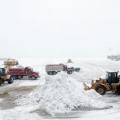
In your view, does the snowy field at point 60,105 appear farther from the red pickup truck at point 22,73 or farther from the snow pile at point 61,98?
the red pickup truck at point 22,73

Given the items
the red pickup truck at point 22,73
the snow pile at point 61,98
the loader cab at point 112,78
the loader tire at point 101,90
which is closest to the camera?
the snow pile at point 61,98

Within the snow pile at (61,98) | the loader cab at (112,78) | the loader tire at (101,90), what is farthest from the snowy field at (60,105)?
the loader cab at (112,78)

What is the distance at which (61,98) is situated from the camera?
24.1 m

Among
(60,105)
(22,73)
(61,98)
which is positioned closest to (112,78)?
(61,98)

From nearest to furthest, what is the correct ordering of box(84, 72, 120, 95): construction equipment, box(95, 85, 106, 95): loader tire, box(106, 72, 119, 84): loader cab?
box(84, 72, 120, 95): construction equipment < box(95, 85, 106, 95): loader tire < box(106, 72, 119, 84): loader cab

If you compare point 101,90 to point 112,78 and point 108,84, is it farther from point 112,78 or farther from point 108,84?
point 112,78

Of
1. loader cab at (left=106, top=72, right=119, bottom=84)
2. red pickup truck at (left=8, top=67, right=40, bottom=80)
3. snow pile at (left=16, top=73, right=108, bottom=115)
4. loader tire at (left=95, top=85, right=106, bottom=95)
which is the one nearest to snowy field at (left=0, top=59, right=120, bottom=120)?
snow pile at (left=16, top=73, right=108, bottom=115)

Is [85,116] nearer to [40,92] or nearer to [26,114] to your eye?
[26,114]

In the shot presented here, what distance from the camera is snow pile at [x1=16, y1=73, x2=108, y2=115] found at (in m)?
23.1

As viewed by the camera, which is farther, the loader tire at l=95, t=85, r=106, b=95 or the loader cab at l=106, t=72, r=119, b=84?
the loader cab at l=106, t=72, r=119, b=84

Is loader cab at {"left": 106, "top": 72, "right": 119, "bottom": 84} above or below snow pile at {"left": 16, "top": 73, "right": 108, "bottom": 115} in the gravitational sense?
above

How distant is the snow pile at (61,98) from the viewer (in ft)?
75.7

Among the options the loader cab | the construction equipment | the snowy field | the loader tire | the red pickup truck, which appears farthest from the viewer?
the red pickup truck

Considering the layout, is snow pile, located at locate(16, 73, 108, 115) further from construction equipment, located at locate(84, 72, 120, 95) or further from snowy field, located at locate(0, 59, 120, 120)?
construction equipment, located at locate(84, 72, 120, 95)
